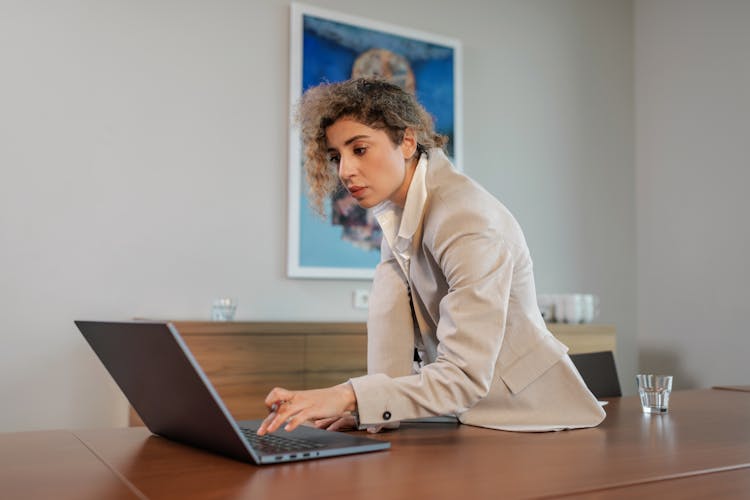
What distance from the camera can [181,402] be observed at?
1.15 metres

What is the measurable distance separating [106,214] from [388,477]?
2958 millimetres

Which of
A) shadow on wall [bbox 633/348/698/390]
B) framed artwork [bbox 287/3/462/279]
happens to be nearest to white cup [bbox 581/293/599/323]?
shadow on wall [bbox 633/348/698/390]

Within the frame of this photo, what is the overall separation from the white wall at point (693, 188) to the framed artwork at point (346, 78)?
1.55 m

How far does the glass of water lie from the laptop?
2.62 feet

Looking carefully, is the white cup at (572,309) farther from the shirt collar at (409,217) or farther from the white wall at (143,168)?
the shirt collar at (409,217)

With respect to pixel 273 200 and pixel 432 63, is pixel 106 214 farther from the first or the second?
pixel 432 63

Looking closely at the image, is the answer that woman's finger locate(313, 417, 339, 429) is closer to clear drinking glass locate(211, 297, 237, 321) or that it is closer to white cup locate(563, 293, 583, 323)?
clear drinking glass locate(211, 297, 237, 321)

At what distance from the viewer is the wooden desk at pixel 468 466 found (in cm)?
95

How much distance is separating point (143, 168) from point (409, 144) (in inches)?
90.5

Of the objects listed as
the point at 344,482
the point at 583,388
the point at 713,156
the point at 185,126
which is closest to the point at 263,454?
the point at 344,482

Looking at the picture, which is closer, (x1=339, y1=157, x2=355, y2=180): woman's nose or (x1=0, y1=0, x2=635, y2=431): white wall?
(x1=339, y1=157, x2=355, y2=180): woman's nose

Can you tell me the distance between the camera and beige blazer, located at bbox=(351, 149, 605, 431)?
1399 mm

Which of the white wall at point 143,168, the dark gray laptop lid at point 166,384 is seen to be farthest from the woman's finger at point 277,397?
the white wall at point 143,168

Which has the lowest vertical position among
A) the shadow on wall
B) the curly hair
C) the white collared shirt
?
the shadow on wall
